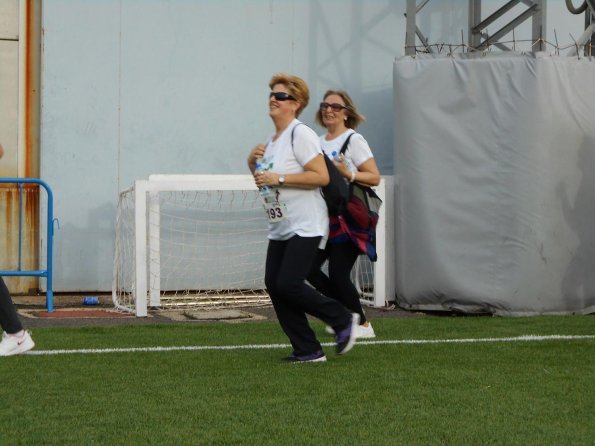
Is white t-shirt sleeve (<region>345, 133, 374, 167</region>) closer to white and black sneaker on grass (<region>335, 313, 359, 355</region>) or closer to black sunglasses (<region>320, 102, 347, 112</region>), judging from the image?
black sunglasses (<region>320, 102, 347, 112</region>)

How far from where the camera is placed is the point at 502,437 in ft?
17.2

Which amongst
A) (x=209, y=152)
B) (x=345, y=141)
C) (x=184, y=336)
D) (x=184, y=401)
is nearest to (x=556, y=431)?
(x=184, y=401)

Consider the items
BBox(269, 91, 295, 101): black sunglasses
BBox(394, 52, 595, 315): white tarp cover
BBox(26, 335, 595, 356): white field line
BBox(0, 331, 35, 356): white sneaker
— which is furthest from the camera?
BBox(394, 52, 595, 315): white tarp cover

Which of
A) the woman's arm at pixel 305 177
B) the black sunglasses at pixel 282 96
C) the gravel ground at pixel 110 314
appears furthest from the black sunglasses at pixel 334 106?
the gravel ground at pixel 110 314

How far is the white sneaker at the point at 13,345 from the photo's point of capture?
25.8ft

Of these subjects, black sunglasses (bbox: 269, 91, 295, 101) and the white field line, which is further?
the white field line

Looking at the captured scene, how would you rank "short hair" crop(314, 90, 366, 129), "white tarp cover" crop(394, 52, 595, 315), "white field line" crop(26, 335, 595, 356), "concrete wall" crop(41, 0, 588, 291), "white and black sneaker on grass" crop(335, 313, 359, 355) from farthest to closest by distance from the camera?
"concrete wall" crop(41, 0, 588, 291) < "white tarp cover" crop(394, 52, 595, 315) < "short hair" crop(314, 90, 366, 129) < "white field line" crop(26, 335, 595, 356) < "white and black sneaker on grass" crop(335, 313, 359, 355)

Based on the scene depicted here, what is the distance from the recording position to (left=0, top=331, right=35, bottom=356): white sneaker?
25.8ft

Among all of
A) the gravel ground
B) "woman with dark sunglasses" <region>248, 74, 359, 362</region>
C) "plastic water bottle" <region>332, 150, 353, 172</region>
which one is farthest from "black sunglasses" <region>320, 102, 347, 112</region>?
the gravel ground

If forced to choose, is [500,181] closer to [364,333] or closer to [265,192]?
[364,333]

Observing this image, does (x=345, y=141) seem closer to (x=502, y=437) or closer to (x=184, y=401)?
(x=184, y=401)

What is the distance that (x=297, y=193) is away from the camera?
7273 millimetres

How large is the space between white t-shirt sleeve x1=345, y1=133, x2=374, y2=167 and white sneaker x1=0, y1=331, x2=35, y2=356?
2.63m

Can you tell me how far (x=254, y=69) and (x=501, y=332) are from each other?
16.4ft
